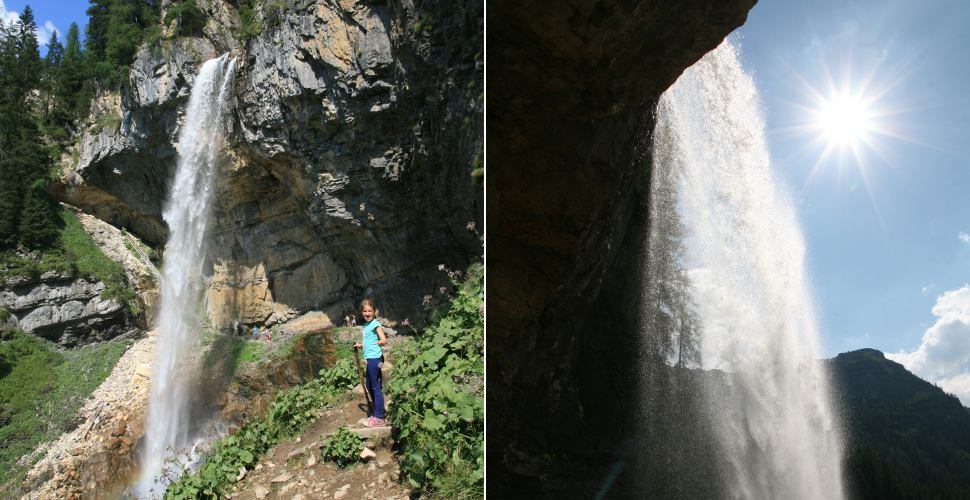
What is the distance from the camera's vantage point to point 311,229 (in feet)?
57.1

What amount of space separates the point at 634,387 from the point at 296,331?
10964 mm

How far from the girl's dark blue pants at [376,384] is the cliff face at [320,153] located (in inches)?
102

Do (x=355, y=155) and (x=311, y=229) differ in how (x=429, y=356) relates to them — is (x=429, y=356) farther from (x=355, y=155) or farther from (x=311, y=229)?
(x=311, y=229)

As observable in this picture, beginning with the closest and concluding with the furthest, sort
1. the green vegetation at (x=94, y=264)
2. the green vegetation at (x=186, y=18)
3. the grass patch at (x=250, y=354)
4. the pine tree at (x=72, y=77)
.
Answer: the pine tree at (x=72, y=77) < the green vegetation at (x=94, y=264) < the grass patch at (x=250, y=354) < the green vegetation at (x=186, y=18)

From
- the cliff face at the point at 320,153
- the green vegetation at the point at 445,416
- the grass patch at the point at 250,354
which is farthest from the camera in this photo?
the grass patch at the point at 250,354

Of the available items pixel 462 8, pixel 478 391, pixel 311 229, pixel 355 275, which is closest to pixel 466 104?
pixel 462 8

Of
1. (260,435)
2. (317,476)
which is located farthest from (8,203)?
(317,476)

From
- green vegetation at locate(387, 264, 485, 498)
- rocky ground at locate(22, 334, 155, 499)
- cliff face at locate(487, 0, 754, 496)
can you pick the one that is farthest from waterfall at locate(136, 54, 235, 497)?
green vegetation at locate(387, 264, 485, 498)

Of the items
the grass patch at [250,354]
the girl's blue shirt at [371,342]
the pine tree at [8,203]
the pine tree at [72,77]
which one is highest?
the pine tree at [72,77]

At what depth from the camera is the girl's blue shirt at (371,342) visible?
3633 mm

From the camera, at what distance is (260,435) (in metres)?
3.72

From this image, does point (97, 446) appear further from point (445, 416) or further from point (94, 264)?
point (94, 264)

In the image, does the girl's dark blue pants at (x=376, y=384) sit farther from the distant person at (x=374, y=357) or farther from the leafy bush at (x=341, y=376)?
the leafy bush at (x=341, y=376)

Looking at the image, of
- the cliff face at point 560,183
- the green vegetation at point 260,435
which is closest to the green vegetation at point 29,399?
the green vegetation at point 260,435
